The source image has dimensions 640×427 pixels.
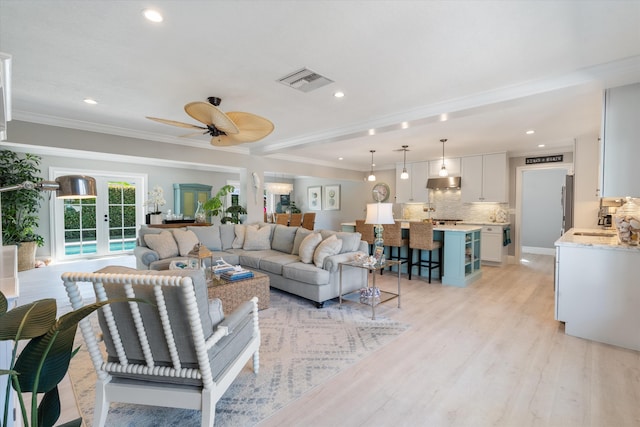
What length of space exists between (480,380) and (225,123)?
297cm

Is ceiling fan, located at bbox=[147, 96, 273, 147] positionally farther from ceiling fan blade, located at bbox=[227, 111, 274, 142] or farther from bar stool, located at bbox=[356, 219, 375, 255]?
bar stool, located at bbox=[356, 219, 375, 255]

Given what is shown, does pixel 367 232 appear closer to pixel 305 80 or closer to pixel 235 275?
pixel 235 275

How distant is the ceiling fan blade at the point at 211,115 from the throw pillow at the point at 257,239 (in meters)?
2.58

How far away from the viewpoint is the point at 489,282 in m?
5.06

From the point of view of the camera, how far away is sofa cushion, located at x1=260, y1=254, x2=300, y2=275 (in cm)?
428

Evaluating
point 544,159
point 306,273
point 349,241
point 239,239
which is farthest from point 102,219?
point 544,159

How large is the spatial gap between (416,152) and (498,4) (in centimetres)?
495

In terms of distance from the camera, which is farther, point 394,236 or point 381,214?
point 394,236

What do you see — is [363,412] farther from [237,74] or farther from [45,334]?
[237,74]

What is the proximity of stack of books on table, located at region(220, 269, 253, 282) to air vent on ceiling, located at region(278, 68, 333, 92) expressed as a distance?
2.12 meters

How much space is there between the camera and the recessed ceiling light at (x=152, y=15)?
1.95 meters

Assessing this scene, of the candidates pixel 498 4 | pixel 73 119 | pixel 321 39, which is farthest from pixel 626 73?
pixel 73 119

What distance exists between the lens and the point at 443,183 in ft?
23.9

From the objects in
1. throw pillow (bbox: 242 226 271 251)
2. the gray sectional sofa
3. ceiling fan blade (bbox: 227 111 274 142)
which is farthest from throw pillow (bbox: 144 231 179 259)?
ceiling fan blade (bbox: 227 111 274 142)
